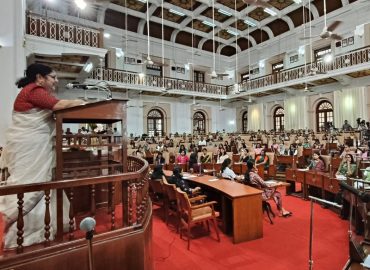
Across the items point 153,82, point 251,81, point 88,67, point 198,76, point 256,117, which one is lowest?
point 256,117

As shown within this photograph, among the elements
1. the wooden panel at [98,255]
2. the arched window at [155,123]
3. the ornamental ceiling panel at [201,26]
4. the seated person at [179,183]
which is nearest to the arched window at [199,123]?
the arched window at [155,123]

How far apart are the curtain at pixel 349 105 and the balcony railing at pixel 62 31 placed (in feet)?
39.9

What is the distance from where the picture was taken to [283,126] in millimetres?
17250

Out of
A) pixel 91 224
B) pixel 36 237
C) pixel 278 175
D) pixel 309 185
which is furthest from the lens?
pixel 278 175

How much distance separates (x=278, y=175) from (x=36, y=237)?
792 centimetres

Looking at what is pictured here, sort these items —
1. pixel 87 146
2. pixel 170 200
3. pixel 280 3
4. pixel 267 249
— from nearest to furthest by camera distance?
pixel 87 146 < pixel 267 249 < pixel 170 200 < pixel 280 3

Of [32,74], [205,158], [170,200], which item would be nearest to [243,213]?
[170,200]

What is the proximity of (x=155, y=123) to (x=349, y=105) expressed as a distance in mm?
11153

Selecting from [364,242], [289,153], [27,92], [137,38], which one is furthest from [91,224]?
[137,38]

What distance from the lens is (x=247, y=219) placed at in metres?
4.01

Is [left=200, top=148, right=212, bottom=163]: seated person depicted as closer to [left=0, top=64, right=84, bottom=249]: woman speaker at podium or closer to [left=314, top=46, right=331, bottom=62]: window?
[left=0, top=64, right=84, bottom=249]: woman speaker at podium

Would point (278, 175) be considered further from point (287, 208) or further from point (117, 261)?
point (117, 261)

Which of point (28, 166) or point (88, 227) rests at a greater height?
point (28, 166)

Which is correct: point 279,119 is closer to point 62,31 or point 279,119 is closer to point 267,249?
point 62,31
